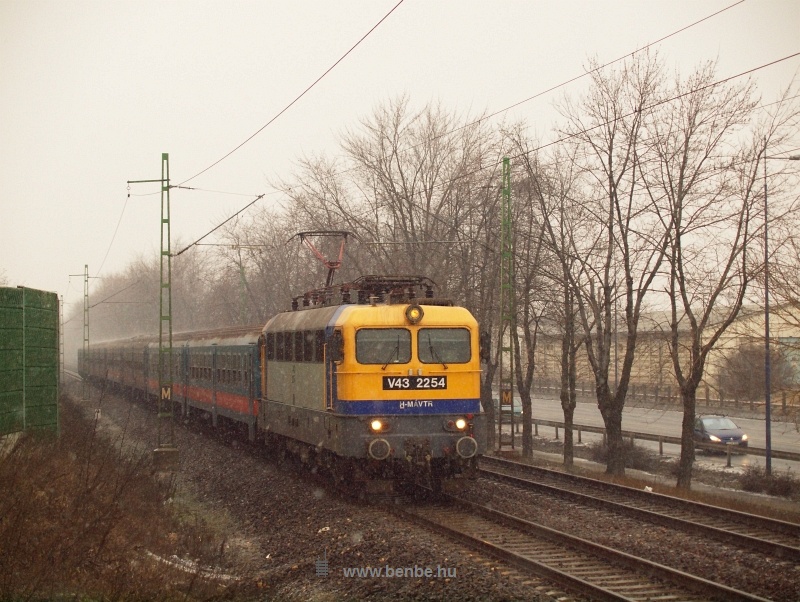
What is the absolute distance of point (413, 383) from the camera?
13.4 m

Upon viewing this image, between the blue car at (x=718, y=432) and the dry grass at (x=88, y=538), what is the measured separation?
2372 centimetres

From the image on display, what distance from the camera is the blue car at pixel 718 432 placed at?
3166 centimetres

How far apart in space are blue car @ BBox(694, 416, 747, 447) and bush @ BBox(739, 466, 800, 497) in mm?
7814

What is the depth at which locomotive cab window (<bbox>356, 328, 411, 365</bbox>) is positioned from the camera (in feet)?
43.5

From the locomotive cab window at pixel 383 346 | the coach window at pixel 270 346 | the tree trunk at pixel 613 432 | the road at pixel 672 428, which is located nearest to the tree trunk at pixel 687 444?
the tree trunk at pixel 613 432

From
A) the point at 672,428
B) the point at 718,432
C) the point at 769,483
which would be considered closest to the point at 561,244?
the point at 769,483

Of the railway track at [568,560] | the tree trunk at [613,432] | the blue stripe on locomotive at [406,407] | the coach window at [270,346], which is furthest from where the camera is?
the tree trunk at [613,432]

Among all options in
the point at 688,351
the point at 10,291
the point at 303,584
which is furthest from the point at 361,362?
the point at 688,351

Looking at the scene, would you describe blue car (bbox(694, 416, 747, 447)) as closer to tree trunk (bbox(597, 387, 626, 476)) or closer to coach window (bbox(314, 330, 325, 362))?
tree trunk (bbox(597, 387, 626, 476))

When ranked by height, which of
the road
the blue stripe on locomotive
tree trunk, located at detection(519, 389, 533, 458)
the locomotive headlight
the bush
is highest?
the locomotive headlight

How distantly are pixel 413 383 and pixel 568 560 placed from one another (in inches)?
169

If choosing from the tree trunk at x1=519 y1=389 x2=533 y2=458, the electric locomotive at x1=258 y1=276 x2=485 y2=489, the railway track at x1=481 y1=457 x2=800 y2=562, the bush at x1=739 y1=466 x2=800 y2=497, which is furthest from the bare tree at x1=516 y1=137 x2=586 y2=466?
the electric locomotive at x1=258 y1=276 x2=485 y2=489

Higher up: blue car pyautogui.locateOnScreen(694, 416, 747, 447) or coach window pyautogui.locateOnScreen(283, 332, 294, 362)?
coach window pyautogui.locateOnScreen(283, 332, 294, 362)

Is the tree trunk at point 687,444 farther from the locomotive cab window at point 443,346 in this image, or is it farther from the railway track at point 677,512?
the locomotive cab window at point 443,346
